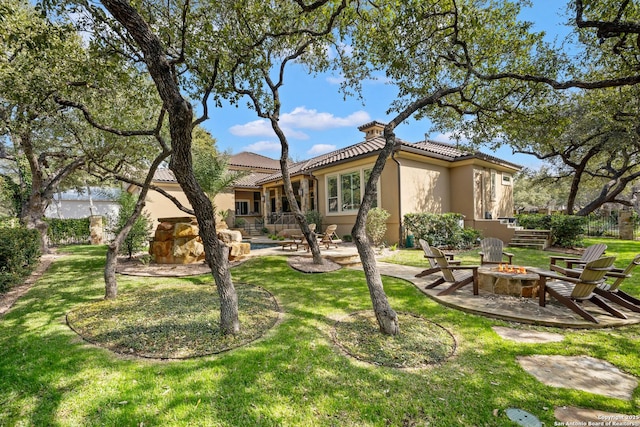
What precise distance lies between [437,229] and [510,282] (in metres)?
7.01

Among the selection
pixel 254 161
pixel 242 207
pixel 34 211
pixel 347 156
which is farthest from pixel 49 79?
pixel 254 161

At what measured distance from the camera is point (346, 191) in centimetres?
1561

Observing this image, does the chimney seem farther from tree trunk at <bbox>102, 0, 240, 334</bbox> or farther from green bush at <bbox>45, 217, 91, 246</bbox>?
green bush at <bbox>45, 217, 91, 246</bbox>

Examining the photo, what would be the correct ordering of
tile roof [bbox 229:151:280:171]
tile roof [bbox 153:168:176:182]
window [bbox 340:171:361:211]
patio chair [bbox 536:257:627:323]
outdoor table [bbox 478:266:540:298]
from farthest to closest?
tile roof [bbox 229:151:280:171] → tile roof [bbox 153:168:176:182] → window [bbox 340:171:361:211] → outdoor table [bbox 478:266:540:298] → patio chair [bbox 536:257:627:323]

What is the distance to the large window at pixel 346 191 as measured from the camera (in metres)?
14.7

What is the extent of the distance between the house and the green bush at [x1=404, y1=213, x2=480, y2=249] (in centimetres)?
64

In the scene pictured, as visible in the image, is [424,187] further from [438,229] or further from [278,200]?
[278,200]

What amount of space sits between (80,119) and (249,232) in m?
12.8

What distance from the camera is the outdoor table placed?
5.69 metres

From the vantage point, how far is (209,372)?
330 centimetres

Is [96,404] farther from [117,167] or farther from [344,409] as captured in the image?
[117,167]

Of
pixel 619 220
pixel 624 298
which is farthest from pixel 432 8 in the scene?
pixel 619 220

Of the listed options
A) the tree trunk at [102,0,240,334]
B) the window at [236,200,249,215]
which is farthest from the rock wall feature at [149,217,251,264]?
the window at [236,200,249,215]

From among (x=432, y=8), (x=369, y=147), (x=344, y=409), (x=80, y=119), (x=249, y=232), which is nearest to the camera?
(x=344, y=409)
